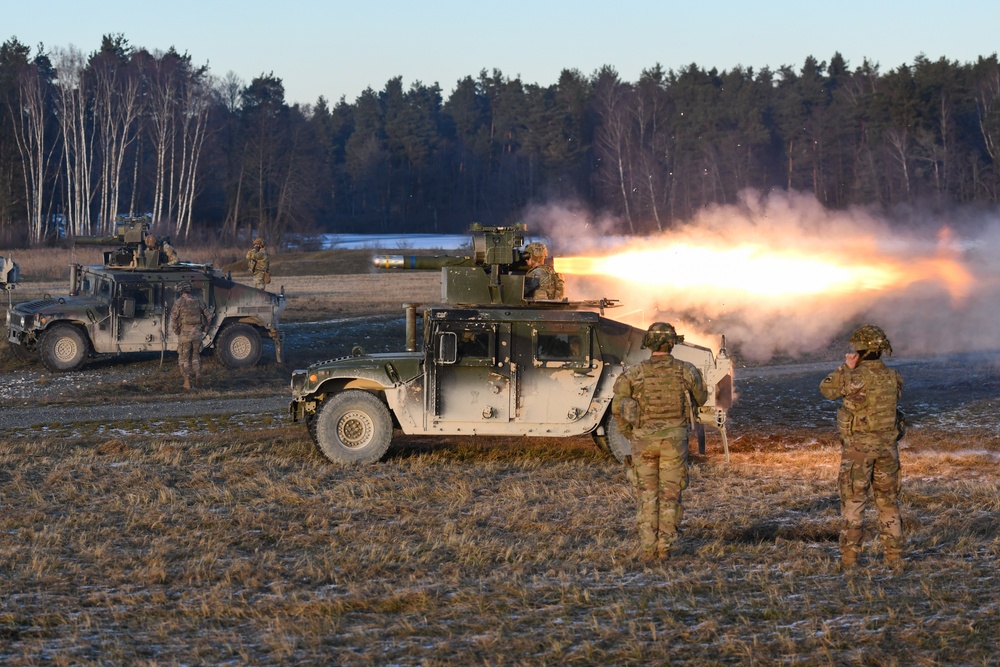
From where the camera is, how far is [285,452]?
46.1ft

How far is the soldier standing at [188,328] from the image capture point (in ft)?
65.2

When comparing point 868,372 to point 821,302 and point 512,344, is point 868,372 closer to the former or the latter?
point 512,344

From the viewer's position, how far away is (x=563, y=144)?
62.8 meters

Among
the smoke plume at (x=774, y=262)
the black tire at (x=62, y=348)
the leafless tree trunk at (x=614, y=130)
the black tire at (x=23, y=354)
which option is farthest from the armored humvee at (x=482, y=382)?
the leafless tree trunk at (x=614, y=130)

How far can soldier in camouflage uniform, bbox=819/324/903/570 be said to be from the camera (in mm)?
9133

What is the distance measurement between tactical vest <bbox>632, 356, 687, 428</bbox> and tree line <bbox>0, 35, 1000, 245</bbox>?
35.0 metres

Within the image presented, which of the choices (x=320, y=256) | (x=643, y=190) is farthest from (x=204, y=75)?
(x=643, y=190)

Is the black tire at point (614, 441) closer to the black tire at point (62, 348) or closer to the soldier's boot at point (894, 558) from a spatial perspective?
the soldier's boot at point (894, 558)

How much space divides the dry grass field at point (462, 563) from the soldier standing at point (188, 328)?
18.0 feet

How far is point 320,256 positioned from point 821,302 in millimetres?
32592

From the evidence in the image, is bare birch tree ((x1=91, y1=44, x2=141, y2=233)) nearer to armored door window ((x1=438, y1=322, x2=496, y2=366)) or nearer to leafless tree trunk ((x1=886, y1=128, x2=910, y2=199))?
leafless tree trunk ((x1=886, y1=128, x2=910, y2=199))

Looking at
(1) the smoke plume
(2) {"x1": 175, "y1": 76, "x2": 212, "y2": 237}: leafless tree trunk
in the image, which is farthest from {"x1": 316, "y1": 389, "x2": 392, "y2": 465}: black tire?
(2) {"x1": 175, "y1": 76, "x2": 212, "y2": 237}: leafless tree trunk

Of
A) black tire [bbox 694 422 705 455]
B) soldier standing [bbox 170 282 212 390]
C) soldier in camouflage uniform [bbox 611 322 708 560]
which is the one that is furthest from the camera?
soldier standing [bbox 170 282 212 390]

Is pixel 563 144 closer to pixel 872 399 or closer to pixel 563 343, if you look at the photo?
pixel 563 343
